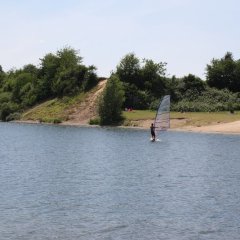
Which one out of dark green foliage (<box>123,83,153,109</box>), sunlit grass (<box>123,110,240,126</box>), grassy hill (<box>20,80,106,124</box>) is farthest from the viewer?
dark green foliage (<box>123,83,153,109</box>)

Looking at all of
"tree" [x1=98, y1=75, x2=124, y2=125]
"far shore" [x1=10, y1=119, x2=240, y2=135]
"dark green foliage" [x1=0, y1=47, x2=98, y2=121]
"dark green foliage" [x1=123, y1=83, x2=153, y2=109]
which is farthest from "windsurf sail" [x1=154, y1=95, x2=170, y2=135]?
"dark green foliage" [x1=0, y1=47, x2=98, y2=121]

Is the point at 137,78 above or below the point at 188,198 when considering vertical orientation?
above

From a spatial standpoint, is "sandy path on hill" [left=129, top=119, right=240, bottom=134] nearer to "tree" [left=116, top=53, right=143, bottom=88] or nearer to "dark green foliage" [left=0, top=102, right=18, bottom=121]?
"tree" [left=116, top=53, right=143, bottom=88]

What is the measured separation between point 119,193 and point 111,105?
2356 inches

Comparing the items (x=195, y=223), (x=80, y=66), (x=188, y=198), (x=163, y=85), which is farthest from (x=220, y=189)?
(x=80, y=66)

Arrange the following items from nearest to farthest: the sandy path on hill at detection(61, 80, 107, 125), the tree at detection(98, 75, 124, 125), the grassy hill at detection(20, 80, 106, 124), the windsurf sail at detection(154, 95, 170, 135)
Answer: the windsurf sail at detection(154, 95, 170, 135)
the tree at detection(98, 75, 124, 125)
the sandy path on hill at detection(61, 80, 107, 125)
the grassy hill at detection(20, 80, 106, 124)

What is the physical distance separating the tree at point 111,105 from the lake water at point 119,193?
112 feet

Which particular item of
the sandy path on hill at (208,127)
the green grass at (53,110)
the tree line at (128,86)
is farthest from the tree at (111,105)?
the green grass at (53,110)

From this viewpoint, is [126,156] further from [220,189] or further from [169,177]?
[220,189]

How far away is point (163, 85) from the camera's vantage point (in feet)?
341

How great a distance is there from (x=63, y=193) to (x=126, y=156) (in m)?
19.2

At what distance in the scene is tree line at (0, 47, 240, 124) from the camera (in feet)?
300

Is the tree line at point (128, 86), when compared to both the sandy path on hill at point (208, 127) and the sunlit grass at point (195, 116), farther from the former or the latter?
the sandy path on hill at point (208, 127)

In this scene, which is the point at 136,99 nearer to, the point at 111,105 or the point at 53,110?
the point at 111,105
